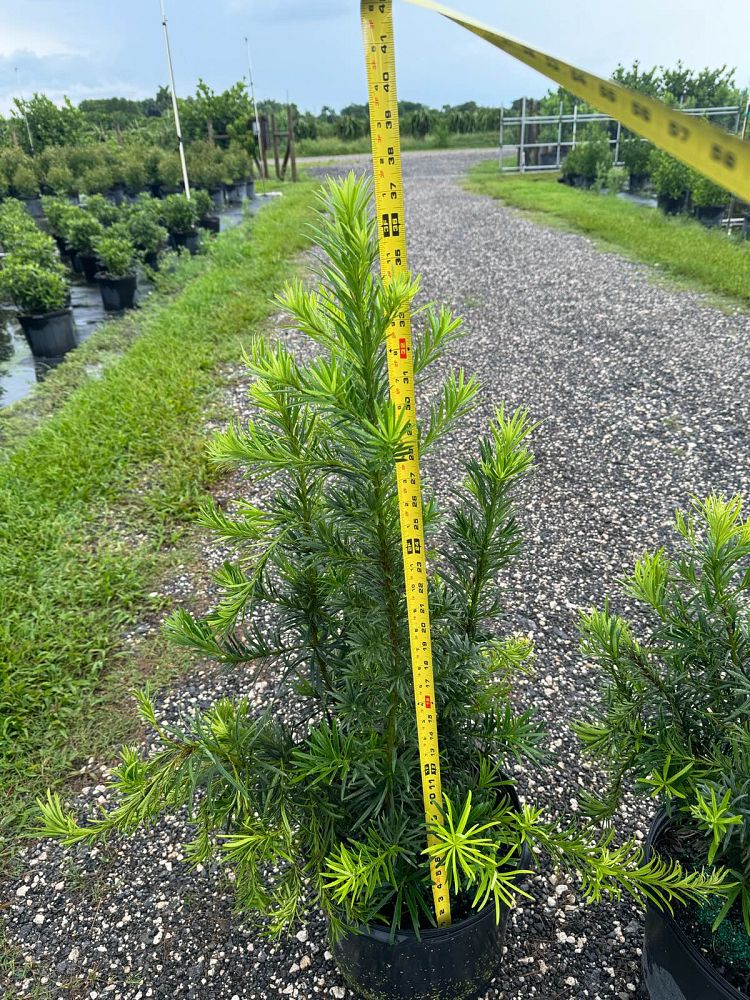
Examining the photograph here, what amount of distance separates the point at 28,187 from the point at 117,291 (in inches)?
480

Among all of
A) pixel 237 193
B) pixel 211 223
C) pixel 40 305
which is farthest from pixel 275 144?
pixel 40 305

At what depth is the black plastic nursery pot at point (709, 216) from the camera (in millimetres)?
13086

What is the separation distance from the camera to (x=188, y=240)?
13.4 m

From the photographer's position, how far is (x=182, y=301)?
28.2 feet

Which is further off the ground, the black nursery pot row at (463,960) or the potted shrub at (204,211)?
the potted shrub at (204,211)

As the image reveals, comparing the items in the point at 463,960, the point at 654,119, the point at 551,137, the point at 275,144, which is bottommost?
the point at 463,960

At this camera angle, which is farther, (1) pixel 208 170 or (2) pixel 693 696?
(1) pixel 208 170

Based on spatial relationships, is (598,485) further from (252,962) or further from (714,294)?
(714,294)

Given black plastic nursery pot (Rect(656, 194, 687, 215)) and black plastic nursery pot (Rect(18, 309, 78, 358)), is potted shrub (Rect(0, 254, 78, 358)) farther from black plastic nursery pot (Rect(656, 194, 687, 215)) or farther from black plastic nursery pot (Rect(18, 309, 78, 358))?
black plastic nursery pot (Rect(656, 194, 687, 215))

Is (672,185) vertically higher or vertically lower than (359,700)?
higher

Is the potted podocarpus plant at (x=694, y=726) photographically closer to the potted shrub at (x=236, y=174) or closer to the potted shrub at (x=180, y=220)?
the potted shrub at (x=180, y=220)

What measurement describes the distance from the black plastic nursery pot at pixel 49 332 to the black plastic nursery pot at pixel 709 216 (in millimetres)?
11781

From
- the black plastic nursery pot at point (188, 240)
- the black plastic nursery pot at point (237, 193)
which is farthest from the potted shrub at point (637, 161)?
the black plastic nursery pot at point (188, 240)

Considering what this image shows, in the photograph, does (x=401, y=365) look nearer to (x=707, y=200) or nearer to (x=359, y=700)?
(x=359, y=700)
